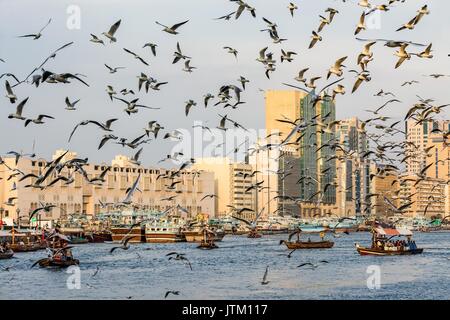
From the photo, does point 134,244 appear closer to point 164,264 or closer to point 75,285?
point 164,264

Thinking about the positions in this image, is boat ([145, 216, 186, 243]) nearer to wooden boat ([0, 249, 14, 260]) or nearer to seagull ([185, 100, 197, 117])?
wooden boat ([0, 249, 14, 260])

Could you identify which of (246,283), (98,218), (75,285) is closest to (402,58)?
(246,283)

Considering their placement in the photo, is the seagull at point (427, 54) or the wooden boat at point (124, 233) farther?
the wooden boat at point (124, 233)

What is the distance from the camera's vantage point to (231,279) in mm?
71688

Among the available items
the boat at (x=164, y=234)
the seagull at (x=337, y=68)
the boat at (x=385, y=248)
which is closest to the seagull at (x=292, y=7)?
the seagull at (x=337, y=68)

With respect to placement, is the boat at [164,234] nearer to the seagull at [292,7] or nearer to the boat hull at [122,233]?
the boat hull at [122,233]

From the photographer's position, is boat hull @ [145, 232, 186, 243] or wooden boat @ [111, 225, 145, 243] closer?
boat hull @ [145, 232, 186, 243]

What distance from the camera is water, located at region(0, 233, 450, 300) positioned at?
60.9 m

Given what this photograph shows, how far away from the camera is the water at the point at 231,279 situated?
60.9m

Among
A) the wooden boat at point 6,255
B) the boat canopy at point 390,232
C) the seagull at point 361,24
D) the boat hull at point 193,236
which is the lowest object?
the wooden boat at point 6,255

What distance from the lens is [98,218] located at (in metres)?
193

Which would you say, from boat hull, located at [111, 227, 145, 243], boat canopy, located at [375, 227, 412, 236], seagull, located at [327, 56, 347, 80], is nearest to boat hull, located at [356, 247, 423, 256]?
boat canopy, located at [375, 227, 412, 236]

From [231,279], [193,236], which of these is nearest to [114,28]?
[231,279]
